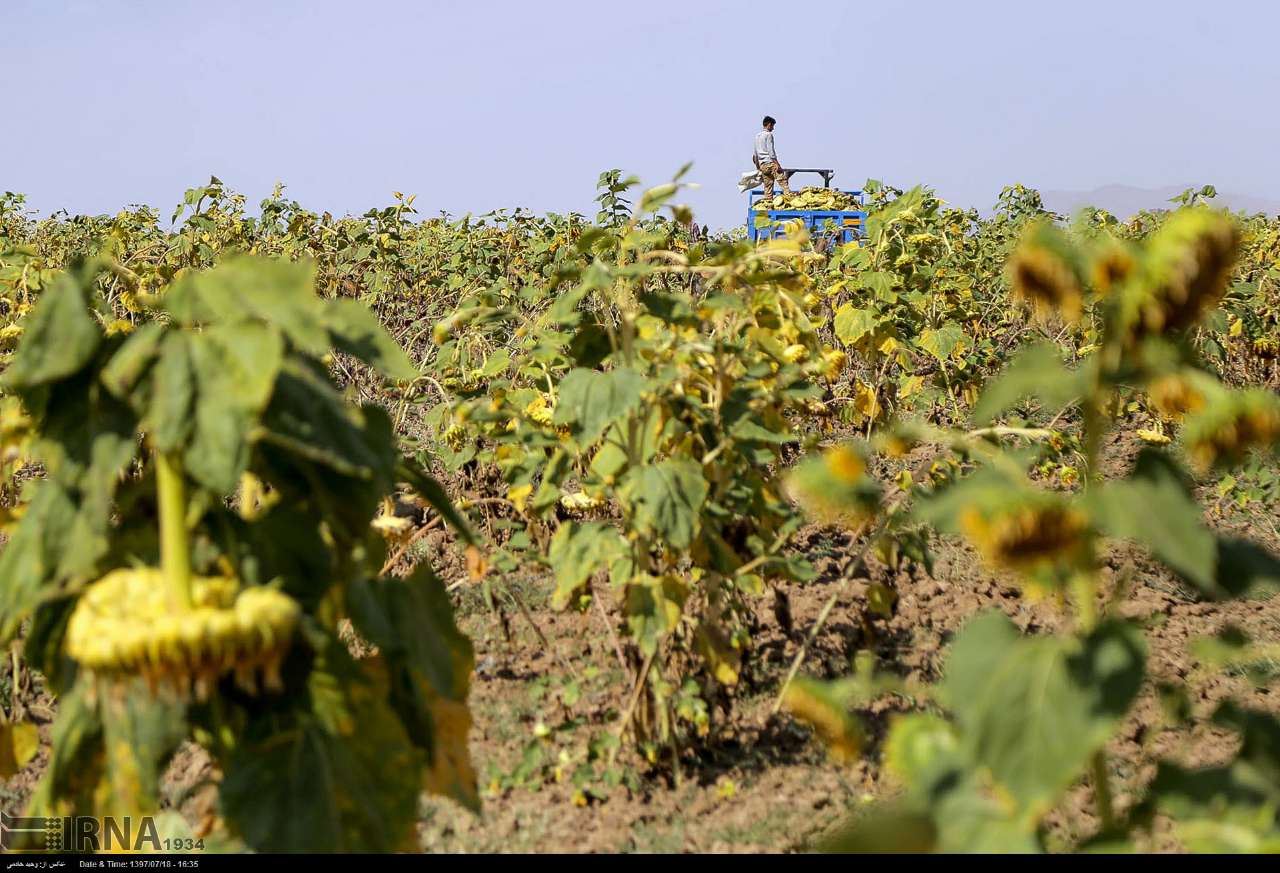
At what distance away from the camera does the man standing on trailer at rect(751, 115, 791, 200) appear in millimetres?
12391

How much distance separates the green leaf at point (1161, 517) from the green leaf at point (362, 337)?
2.62ft

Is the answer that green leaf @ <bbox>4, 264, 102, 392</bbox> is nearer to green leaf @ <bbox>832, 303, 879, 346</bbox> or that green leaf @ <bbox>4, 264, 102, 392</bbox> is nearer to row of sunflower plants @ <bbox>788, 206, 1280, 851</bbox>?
row of sunflower plants @ <bbox>788, 206, 1280, 851</bbox>

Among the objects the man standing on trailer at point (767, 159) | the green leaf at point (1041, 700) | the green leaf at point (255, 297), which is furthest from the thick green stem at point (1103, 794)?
the man standing on trailer at point (767, 159)

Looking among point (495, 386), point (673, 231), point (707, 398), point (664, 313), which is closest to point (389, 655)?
point (664, 313)

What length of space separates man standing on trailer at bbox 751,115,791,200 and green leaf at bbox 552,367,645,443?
32.4ft

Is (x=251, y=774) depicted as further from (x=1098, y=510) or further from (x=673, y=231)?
(x=673, y=231)

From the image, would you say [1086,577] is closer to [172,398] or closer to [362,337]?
[362,337]

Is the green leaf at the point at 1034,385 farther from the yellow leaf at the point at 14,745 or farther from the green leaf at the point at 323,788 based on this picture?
the yellow leaf at the point at 14,745

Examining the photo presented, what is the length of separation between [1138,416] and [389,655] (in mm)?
6392

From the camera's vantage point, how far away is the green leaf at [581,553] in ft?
8.44

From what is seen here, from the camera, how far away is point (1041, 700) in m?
1.17

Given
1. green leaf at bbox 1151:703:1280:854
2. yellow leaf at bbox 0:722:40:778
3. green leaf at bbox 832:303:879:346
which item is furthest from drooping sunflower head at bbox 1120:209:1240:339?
green leaf at bbox 832:303:879:346

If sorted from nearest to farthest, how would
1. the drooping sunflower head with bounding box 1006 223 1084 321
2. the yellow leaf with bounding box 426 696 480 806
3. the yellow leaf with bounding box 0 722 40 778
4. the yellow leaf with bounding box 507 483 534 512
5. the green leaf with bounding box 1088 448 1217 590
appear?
the green leaf with bounding box 1088 448 1217 590 → the drooping sunflower head with bounding box 1006 223 1084 321 → the yellow leaf with bounding box 426 696 480 806 → the yellow leaf with bounding box 0 722 40 778 → the yellow leaf with bounding box 507 483 534 512

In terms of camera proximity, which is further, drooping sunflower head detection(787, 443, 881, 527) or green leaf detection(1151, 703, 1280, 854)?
drooping sunflower head detection(787, 443, 881, 527)
